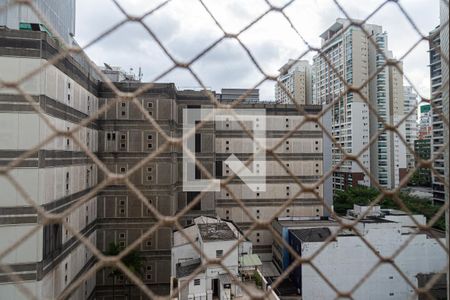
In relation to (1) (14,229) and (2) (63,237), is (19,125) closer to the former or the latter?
(1) (14,229)

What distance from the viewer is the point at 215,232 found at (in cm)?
364

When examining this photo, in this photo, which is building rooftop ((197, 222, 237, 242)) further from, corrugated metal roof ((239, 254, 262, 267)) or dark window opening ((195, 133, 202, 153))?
dark window opening ((195, 133, 202, 153))

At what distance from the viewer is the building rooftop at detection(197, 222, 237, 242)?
133 inches

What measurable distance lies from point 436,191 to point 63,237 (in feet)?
29.5

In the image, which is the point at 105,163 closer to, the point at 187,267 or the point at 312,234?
the point at 187,267

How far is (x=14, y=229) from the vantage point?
2.57 meters

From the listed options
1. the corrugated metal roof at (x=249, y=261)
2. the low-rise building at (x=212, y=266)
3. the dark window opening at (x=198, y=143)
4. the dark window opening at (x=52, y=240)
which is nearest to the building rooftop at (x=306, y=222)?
the low-rise building at (x=212, y=266)

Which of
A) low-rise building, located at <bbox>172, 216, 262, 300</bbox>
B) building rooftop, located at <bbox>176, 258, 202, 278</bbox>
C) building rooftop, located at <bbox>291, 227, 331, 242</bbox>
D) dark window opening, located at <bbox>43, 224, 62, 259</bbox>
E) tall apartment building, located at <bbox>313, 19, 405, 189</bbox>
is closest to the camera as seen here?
dark window opening, located at <bbox>43, 224, 62, 259</bbox>

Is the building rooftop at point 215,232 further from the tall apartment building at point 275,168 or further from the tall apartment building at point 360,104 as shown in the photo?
the tall apartment building at point 360,104

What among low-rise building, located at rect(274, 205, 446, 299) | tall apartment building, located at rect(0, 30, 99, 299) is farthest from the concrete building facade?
low-rise building, located at rect(274, 205, 446, 299)

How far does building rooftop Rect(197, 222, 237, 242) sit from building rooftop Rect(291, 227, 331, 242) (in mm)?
1427

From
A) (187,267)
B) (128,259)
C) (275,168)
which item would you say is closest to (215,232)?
(187,267)

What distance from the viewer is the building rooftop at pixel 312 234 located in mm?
4508

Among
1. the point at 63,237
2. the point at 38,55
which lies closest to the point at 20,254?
the point at 63,237
